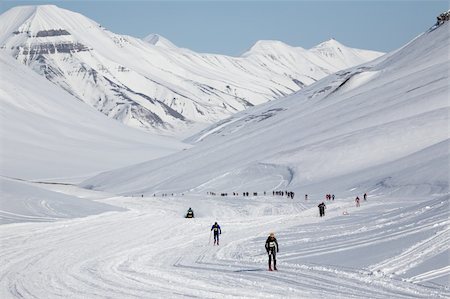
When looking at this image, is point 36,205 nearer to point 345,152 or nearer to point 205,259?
point 205,259

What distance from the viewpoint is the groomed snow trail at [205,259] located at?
76.8 feet

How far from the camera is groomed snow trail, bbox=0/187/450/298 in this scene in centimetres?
2342

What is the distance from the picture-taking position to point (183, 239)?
40.8 metres

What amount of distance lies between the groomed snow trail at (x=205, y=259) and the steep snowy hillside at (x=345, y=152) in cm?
3468

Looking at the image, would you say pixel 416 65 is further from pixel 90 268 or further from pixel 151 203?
pixel 90 268

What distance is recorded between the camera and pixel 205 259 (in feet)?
105

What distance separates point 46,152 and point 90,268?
159398mm

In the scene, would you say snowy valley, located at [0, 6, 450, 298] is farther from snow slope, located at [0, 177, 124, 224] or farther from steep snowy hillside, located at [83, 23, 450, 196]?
steep snowy hillside, located at [83, 23, 450, 196]

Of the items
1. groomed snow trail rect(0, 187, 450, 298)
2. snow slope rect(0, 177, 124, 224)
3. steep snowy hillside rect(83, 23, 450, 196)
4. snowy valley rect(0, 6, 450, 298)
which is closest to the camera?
groomed snow trail rect(0, 187, 450, 298)

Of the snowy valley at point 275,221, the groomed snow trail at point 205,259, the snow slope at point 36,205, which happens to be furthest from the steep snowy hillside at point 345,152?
the groomed snow trail at point 205,259

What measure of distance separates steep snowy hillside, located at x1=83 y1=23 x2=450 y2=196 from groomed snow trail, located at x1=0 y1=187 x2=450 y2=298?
34675 millimetres

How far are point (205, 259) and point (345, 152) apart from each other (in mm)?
81647

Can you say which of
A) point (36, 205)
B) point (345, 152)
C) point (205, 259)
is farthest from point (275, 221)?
point (345, 152)

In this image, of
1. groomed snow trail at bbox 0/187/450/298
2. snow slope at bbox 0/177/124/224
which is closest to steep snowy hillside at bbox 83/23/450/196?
snow slope at bbox 0/177/124/224
